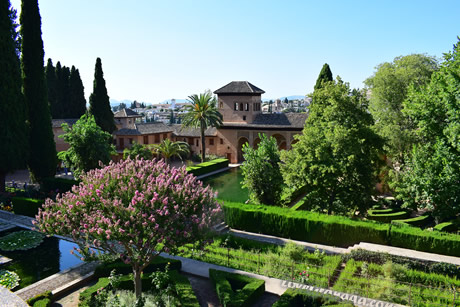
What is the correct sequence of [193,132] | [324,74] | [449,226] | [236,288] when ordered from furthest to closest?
[193,132]
[324,74]
[449,226]
[236,288]

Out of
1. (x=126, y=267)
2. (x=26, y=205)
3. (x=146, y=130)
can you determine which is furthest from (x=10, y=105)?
(x=146, y=130)

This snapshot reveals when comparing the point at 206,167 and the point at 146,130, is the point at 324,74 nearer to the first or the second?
the point at 206,167

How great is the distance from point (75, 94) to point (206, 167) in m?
23.4

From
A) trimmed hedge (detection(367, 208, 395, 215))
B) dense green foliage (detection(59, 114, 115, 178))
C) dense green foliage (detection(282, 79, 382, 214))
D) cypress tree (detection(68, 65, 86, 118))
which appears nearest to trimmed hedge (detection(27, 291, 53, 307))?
dense green foliage (detection(282, 79, 382, 214))

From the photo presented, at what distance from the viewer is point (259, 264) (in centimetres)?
1462

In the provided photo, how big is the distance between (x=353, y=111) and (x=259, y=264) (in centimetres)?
968

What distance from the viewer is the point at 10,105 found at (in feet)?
83.3

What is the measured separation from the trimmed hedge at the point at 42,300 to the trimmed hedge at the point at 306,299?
7.26 metres

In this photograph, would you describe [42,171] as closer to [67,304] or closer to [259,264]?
[67,304]

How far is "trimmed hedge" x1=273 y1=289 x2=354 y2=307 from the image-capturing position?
36.5 ft

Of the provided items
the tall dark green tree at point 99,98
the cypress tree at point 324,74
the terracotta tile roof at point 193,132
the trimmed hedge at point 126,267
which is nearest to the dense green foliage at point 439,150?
the trimmed hedge at point 126,267

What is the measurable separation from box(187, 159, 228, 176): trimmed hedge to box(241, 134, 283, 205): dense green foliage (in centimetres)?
1386

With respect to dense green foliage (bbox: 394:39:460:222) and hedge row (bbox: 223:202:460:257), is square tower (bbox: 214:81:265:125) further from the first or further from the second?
dense green foliage (bbox: 394:39:460:222)

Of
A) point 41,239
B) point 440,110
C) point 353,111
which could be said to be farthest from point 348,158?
point 41,239
